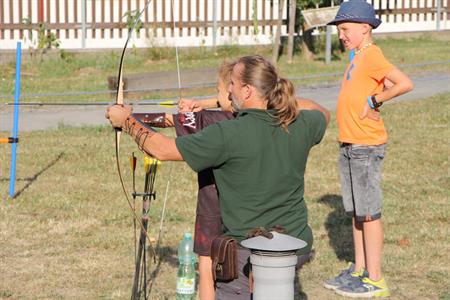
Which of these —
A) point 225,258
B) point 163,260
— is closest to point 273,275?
point 225,258

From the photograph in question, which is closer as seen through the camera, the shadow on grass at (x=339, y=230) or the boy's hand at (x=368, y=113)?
the boy's hand at (x=368, y=113)

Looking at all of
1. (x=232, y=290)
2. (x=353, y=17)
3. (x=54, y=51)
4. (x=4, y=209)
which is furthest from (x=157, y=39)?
(x=232, y=290)

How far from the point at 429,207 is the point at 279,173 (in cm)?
495

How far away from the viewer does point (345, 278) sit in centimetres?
709

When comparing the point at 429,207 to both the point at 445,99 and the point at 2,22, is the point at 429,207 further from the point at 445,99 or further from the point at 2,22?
the point at 2,22

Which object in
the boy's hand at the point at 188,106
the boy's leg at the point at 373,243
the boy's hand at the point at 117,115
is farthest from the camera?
the boy's leg at the point at 373,243

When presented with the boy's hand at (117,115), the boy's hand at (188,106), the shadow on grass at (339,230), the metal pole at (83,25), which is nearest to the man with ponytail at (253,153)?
the boy's hand at (117,115)

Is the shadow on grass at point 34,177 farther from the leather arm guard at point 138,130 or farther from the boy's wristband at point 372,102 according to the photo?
the leather arm guard at point 138,130

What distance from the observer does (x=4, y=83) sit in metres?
17.6

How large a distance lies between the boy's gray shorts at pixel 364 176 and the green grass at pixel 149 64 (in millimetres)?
9810

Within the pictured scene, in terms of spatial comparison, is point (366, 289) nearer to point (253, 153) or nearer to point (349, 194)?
point (349, 194)

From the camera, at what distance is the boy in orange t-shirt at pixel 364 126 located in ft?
21.9

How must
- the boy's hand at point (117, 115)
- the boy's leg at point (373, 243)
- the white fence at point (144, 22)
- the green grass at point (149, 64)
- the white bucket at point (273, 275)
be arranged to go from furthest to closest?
1. the white fence at point (144, 22)
2. the green grass at point (149, 64)
3. the boy's leg at point (373, 243)
4. the boy's hand at point (117, 115)
5. the white bucket at point (273, 275)

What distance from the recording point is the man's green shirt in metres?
4.61
